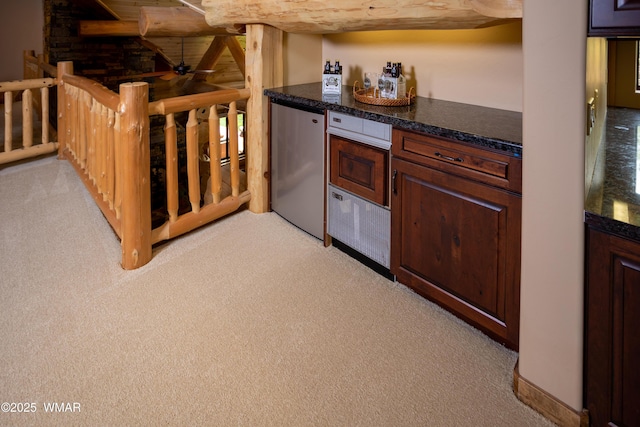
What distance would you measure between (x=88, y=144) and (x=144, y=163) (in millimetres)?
1188

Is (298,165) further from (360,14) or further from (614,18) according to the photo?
(614,18)

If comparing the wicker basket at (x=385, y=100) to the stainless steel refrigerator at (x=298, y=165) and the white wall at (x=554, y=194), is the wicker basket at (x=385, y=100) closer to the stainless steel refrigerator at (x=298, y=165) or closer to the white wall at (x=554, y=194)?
the stainless steel refrigerator at (x=298, y=165)

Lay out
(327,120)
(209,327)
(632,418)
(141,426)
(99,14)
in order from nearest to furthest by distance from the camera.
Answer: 1. (632,418)
2. (141,426)
3. (209,327)
4. (327,120)
5. (99,14)

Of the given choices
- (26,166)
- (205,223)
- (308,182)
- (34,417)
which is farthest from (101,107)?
(34,417)

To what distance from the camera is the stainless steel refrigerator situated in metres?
3.09

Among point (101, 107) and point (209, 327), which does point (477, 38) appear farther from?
point (101, 107)

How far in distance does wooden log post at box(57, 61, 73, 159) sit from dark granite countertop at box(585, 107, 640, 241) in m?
4.07

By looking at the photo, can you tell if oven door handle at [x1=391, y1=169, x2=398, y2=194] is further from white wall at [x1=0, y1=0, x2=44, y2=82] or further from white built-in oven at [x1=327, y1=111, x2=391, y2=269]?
white wall at [x1=0, y1=0, x2=44, y2=82]

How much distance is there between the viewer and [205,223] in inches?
135

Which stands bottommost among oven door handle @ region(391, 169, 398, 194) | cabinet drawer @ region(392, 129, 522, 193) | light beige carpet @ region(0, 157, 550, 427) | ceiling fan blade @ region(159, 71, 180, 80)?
light beige carpet @ region(0, 157, 550, 427)

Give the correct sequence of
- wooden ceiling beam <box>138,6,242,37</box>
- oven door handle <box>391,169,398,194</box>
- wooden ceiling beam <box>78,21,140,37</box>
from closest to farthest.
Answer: oven door handle <box>391,169,398,194</box> → wooden ceiling beam <box>138,6,242,37</box> → wooden ceiling beam <box>78,21,140,37</box>

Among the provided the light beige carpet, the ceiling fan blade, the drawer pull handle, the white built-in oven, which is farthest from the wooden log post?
the drawer pull handle

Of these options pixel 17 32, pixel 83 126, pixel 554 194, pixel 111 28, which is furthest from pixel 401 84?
pixel 17 32

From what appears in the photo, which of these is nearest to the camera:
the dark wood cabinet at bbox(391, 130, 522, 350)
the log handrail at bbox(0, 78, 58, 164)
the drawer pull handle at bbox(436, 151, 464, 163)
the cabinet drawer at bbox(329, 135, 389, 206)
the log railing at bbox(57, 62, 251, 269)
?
the dark wood cabinet at bbox(391, 130, 522, 350)
